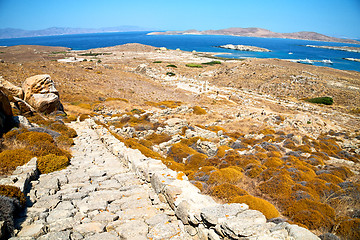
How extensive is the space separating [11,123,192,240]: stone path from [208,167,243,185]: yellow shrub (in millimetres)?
2785

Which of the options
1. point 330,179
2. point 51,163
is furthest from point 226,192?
point 51,163

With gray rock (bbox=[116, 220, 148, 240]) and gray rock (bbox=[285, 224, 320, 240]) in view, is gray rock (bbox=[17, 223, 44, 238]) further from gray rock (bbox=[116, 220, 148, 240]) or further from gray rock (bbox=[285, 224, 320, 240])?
gray rock (bbox=[285, 224, 320, 240])

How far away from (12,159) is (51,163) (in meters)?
1.38

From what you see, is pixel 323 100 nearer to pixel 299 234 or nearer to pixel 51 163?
pixel 299 234

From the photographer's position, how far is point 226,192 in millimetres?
7148

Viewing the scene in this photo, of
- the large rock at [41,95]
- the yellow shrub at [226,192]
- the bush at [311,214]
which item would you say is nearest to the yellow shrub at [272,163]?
the bush at [311,214]

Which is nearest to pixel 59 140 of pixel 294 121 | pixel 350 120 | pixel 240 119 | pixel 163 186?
pixel 163 186

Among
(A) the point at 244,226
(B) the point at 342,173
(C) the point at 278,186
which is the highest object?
(A) the point at 244,226

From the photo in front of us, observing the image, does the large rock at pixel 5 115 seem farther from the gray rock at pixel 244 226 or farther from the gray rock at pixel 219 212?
the gray rock at pixel 244 226

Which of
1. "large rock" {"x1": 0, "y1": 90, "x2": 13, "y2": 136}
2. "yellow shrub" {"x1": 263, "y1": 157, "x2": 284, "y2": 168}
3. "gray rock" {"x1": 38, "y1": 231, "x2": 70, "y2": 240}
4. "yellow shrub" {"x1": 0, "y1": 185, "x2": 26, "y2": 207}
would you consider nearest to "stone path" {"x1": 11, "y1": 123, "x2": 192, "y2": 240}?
"gray rock" {"x1": 38, "y1": 231, "x2": 70, "y2": 240}

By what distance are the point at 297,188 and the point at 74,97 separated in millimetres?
34731

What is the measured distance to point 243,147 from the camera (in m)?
16.4

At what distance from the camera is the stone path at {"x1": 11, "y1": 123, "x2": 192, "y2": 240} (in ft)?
15.8

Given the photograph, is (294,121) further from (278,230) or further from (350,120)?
(278,230)
